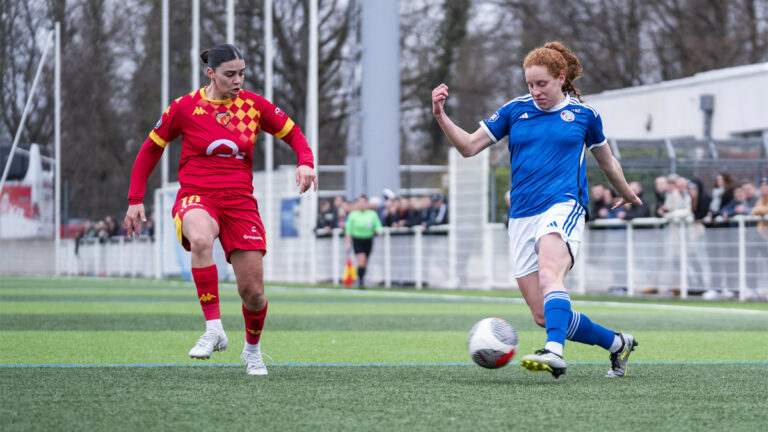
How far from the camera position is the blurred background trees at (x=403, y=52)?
38.6m

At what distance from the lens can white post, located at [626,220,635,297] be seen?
66.7ft

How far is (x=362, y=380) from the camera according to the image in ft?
23.7

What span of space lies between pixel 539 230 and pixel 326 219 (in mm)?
24375

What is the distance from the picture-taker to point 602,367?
320 inches

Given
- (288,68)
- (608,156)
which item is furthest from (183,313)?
(288,68)

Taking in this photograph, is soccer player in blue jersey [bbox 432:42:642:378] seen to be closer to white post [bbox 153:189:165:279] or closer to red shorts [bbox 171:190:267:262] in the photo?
red shorts [bbox 171:190:267:262]

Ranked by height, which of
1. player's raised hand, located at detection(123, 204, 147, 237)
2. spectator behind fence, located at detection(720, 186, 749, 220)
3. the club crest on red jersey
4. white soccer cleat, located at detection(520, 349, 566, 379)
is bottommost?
white soccer cleat, located at detection(520, 349, 566, 379)

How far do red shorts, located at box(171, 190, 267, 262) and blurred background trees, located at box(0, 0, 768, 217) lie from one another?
29702mm

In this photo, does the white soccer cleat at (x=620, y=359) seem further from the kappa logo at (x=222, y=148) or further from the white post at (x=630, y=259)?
the white post at (x=630, y=259)

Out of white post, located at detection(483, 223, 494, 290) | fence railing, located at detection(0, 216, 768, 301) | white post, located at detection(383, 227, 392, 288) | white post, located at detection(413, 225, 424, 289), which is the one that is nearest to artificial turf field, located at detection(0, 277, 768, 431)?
fence railing, located at detection(0, 216, 768, 301)

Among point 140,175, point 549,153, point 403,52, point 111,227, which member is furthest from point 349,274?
point 549,153

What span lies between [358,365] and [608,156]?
207 cm

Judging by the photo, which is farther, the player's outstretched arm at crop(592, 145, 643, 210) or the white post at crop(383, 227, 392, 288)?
the white post at crop(383, 227, 392, 288)

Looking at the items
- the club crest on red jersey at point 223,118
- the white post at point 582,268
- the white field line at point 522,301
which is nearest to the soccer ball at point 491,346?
the club crest on red jersey at point 223,118
